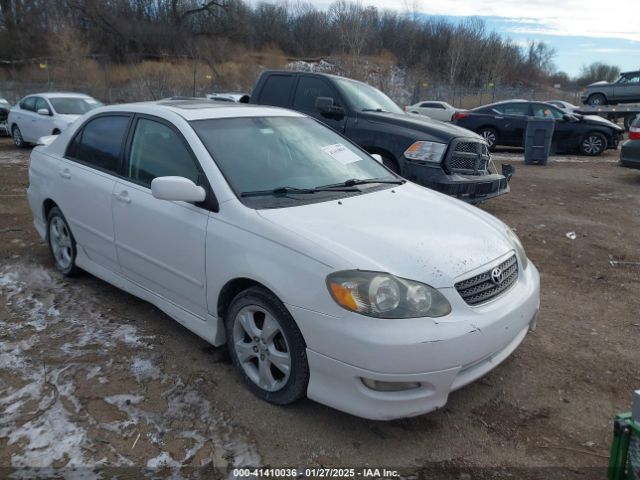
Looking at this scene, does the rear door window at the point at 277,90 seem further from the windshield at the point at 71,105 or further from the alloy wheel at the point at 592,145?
the alloy wheel at the point at 592,145

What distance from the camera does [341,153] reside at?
12.9 feet

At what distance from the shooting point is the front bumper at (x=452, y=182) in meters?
6.20

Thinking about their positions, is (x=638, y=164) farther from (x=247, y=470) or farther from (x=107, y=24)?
(x=107, y=24)

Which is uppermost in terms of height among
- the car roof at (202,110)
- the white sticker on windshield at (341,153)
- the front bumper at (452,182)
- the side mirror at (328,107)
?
the car roof at (202,110)

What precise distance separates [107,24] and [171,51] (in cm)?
699

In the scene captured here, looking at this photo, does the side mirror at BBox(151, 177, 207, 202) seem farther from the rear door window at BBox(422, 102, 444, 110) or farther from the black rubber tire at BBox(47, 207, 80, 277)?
the rear door window at BBox(422, 102, 444, 110)

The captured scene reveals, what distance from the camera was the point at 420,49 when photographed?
7762 centimetres

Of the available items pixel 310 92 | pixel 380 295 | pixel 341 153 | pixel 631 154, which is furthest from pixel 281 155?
pixel 631 154

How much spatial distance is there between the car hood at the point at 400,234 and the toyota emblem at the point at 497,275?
0.24ft

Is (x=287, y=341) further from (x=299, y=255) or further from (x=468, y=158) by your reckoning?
(x=468, y=158)

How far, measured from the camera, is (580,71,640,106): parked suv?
24.2 m

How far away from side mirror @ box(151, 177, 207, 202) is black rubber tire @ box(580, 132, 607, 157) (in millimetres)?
14596

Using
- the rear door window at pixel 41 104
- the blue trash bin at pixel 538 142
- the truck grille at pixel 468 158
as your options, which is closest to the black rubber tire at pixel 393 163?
the truck grille at pixel 468 158

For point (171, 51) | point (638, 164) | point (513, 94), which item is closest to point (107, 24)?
point (171, 51)
